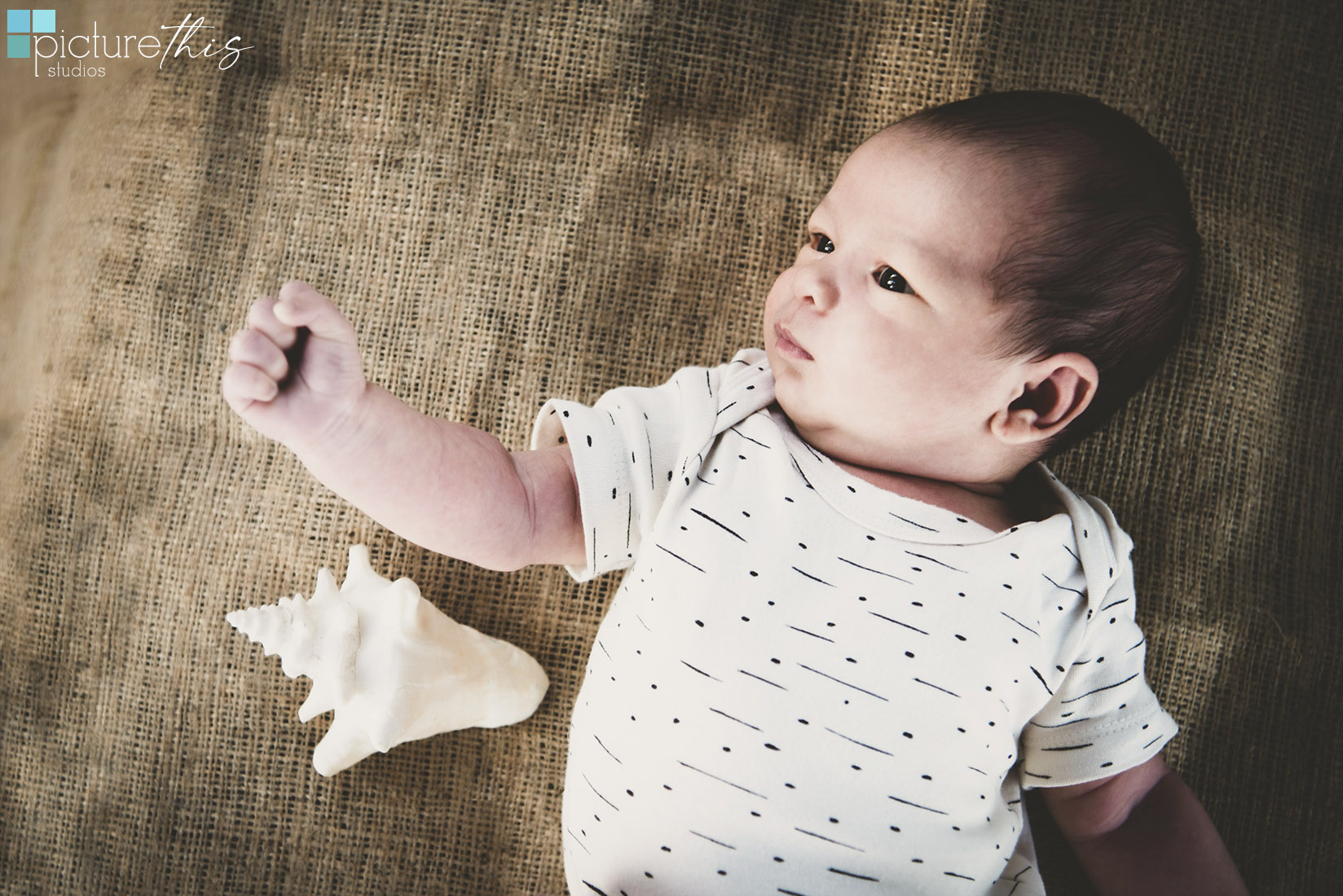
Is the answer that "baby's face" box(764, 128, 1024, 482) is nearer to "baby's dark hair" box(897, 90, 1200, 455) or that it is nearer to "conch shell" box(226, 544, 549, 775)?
"baby's dark hair" box(897, 90, 1200, 455)

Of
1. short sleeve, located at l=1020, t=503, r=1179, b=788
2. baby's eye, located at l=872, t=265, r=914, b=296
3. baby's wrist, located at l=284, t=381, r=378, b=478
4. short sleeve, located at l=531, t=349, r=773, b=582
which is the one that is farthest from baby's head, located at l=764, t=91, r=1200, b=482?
baby's wrist, located at l=284, t=381, r=378, b=478

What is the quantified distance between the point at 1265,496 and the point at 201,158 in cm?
166

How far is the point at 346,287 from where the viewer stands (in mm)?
1222

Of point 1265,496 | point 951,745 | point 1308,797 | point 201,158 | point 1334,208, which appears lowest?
point 1308,797

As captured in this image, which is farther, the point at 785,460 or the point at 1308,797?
the point at 1308,797

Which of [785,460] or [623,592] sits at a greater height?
[785,460]

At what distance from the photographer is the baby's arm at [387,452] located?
72 centimetres

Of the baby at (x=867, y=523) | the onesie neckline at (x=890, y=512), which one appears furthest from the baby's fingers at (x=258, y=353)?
the onesie neckline at (x=890, y=512)

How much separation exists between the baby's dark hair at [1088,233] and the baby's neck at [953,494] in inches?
7.6

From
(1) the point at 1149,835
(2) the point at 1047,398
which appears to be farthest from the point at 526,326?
(1) the point at 1149,835

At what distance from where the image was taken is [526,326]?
1231 millimetres

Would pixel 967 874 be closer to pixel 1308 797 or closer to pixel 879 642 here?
pixel 879 642

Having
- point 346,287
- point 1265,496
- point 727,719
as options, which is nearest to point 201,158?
point 346,287

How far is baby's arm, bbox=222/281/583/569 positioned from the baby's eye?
398 mm
